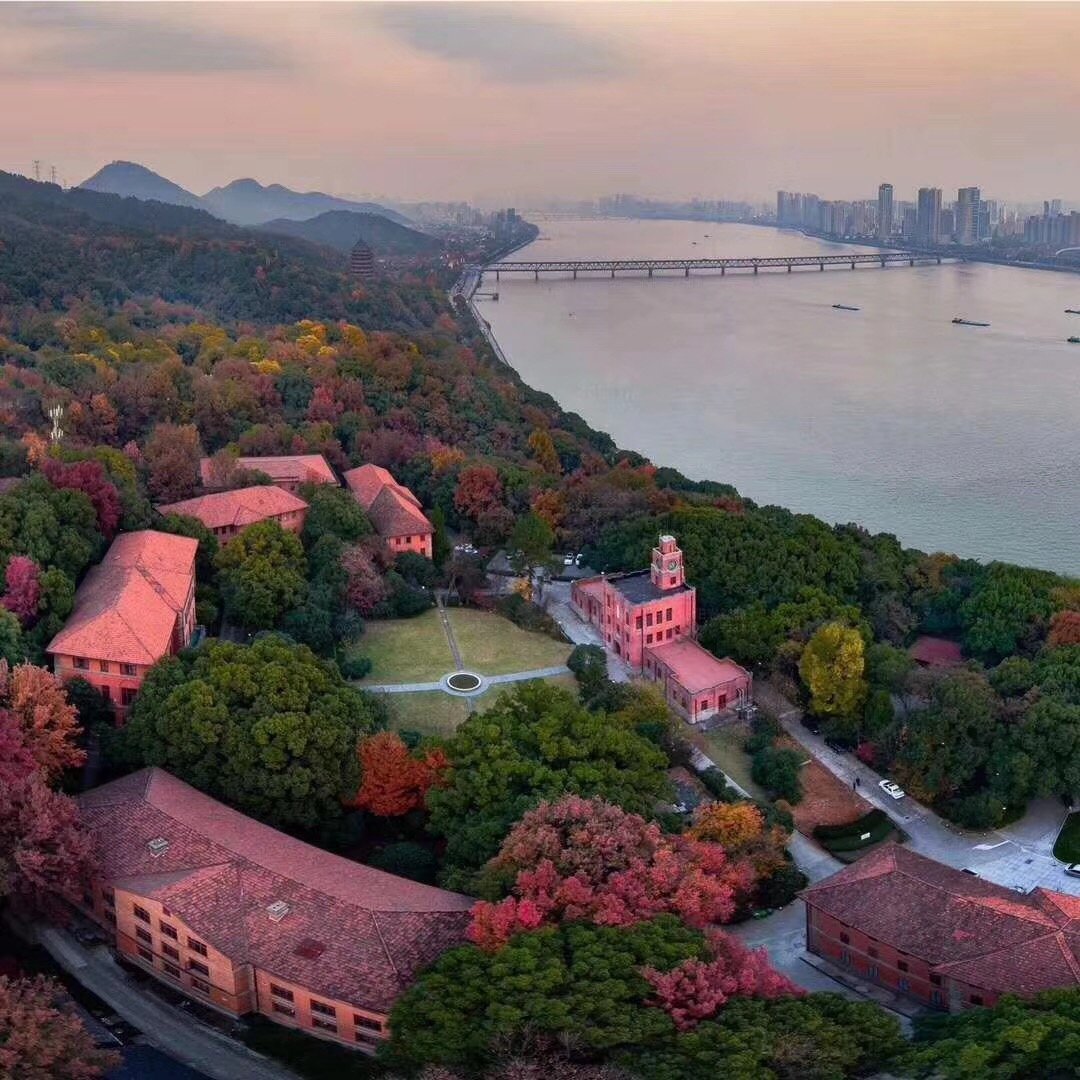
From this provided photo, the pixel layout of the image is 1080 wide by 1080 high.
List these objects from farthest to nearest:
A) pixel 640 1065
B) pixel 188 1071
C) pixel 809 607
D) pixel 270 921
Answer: pixel 809 607
pixel 270 921
pixel 188 1071
pixel 640 1065

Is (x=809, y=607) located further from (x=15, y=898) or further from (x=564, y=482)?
(x=15, y=898)

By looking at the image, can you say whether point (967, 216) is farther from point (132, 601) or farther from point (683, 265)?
point (132, 601)

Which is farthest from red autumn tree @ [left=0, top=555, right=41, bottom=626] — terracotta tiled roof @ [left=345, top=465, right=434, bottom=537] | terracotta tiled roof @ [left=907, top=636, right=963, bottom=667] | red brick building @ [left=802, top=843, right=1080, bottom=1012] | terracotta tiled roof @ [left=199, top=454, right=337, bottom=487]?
terracotta tiled roof @ [left=907, top=636, right=963, bottom=667]

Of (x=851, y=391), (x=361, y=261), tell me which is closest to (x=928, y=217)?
(x=361, y=261)

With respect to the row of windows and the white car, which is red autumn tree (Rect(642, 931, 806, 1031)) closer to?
the white car

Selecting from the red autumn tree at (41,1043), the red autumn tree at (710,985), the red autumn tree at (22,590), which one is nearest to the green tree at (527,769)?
the red autumn tree at (710,985)

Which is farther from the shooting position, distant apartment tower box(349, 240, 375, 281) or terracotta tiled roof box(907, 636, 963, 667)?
distant apartment tower box(349, 240, 375, 281)

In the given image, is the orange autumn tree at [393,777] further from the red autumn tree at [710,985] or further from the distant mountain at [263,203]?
the distant mountain at [263,203]

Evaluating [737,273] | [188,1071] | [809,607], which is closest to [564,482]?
[809,607]
